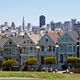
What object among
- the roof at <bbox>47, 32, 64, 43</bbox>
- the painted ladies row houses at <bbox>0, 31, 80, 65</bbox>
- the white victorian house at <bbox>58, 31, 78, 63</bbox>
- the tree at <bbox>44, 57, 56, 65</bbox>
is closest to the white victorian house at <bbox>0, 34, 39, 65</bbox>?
the painted ladies row houses at <bbox>0, 31, 80, 65</bbox>

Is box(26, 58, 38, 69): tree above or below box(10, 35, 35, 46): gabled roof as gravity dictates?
below

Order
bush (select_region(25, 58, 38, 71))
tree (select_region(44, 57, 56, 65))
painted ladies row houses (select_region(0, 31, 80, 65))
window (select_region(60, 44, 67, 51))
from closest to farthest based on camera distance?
tree (select_region(44, 57, 56, 65)), bush (select_region(25, 58, 38, 71)), painted ladies row houses (select_region(0, 31, 80, 65)), window (select_region(60, 44, 67, 51))

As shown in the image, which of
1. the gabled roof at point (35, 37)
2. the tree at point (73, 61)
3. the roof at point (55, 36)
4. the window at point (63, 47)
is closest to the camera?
the tree at point (73, 61)

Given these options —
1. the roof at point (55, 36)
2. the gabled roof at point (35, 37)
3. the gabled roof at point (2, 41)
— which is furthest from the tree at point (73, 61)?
the gabled roof at point (2, 41)

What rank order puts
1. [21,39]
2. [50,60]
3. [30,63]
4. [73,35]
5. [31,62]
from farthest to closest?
1. [21,39]
2. [73,35]
3. [31,62]
4. [30,63]
5. [50,60]

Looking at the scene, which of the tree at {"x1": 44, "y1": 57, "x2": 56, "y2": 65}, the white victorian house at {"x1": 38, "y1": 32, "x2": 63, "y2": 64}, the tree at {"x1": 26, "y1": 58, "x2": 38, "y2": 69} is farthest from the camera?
the white victorian house at {"x1": 38, "y1": 32, "x2": 63, "y2": 64}

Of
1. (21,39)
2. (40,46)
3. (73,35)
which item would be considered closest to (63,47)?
(73,35)

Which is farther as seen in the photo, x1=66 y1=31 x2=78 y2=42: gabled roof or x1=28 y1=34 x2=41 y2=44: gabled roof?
x1=28 y1=34 x2=41 y2=44: gabled roof

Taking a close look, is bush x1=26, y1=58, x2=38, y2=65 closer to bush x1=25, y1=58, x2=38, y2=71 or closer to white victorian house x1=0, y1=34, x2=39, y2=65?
bush x1=25, y1=58, x2=38, y2=71

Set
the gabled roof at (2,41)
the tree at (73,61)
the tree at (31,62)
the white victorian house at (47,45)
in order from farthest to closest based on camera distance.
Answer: the gabled roof at (2,41)
the white victorian house at (47,45)
the tree at (31,62)
the tree at (73,61)

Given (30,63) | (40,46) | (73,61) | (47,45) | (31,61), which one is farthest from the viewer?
(40,46)

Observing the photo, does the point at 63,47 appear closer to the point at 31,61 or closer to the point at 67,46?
the point at 67,46

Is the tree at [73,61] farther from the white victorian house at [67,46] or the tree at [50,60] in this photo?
the white victorian house at [67,46]

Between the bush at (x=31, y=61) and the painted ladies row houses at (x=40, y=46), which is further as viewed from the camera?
the painted ladies row houses at (x=40, y=46)
